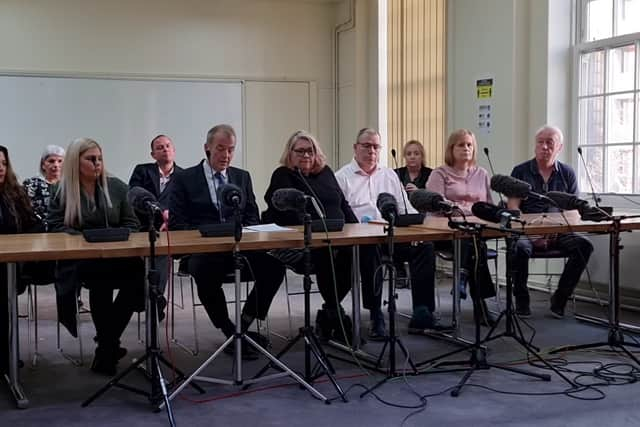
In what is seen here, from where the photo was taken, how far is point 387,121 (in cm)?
739

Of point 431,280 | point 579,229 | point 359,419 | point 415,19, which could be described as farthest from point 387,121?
point 359,419

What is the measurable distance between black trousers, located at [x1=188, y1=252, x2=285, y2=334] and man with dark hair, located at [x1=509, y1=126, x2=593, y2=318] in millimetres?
1669

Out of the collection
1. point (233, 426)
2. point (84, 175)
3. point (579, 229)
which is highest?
point (84, 175)

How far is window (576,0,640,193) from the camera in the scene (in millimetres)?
5152

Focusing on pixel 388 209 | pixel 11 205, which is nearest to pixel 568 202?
pixel 388 209

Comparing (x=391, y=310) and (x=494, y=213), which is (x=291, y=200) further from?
(x=494, y=213)

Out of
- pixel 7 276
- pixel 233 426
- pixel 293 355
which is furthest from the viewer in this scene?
pixel 293 355

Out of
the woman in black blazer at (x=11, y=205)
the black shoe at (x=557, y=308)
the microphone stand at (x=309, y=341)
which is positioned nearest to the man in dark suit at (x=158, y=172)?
the woman in black blazer at (x=11, y=205)

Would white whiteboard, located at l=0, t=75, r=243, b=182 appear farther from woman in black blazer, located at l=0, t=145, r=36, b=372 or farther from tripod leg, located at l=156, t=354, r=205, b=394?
tripod leg, located at l=156, t=354, r=205, b=394

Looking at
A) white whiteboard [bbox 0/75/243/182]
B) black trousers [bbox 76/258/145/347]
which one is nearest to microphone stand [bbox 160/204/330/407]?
black trousers [bbox 76/258/145/347]

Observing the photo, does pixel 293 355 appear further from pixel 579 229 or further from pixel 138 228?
pixel 579 229

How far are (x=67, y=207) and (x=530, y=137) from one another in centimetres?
353

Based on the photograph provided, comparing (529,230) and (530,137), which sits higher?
(530,137)

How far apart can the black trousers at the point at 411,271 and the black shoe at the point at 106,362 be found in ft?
4.59
